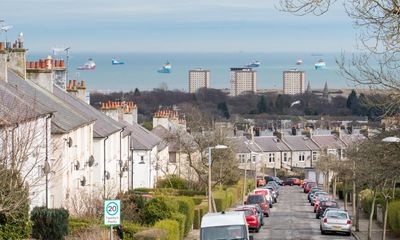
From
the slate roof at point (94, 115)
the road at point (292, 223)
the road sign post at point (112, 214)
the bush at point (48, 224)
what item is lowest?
the road at point (292, 223)

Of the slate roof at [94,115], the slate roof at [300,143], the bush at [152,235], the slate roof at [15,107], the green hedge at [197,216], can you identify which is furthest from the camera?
the slate roof at [300,143]

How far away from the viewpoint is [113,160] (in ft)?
188

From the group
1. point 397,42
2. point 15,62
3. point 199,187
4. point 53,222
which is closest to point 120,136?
point 199,187

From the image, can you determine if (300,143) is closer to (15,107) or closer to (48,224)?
(48,224)

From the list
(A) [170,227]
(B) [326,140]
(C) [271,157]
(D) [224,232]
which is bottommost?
(C) [271,157]

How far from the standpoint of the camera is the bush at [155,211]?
38.6m

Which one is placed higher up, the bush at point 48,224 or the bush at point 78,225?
the bush at point 48,224

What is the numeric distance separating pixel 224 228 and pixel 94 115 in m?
25.4

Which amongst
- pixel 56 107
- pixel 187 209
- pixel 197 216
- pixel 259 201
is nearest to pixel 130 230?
pixel 187 209

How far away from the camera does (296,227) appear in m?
52.4

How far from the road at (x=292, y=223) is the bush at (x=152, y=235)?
45.5 ft

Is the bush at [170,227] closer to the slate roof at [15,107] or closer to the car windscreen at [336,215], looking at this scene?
the slate roof at [15,107]

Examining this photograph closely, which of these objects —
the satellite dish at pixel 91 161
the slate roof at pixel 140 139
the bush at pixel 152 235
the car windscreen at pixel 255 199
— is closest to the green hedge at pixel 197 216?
the satellite dish at pixel 91 161

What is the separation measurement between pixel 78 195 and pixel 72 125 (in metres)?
3.10
